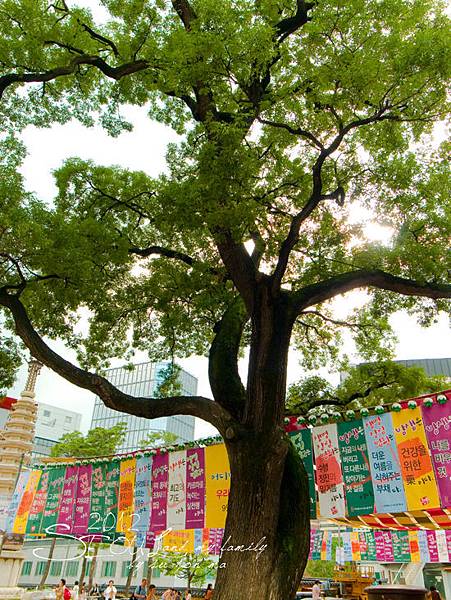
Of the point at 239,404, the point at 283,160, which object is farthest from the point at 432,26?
the point at 239,404

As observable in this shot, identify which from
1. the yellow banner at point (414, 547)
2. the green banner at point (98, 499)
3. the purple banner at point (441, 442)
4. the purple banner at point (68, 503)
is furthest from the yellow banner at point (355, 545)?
the purple banner at point (441, 442)

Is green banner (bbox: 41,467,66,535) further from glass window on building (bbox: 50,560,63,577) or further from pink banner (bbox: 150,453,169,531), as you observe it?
glass window on building (bbox: 50,560,63,577)

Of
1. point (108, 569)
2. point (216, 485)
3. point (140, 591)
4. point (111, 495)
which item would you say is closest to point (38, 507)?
point (111, 495)

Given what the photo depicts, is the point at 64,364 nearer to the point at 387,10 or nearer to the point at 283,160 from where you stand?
the point at 283,160

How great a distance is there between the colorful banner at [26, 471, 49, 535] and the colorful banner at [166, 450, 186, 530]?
3.48 metres

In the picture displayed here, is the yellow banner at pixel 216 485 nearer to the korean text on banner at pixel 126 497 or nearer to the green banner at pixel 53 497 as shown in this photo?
the korean text on banner at pixel 126 497

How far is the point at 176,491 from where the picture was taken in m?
8.12

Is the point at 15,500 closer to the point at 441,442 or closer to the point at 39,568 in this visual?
the point at 441,442

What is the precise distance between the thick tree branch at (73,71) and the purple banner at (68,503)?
7.55 m

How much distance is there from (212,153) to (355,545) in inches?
473

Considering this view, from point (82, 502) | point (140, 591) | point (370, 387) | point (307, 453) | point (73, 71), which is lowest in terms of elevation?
point (140, 591)

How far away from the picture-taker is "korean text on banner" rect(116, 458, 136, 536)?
8492mm

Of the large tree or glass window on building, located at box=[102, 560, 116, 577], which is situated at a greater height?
the large tree

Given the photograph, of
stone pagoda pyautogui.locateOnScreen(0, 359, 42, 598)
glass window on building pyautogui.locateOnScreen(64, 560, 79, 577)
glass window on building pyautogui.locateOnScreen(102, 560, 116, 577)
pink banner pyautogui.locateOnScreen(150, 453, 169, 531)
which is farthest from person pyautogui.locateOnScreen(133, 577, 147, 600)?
glass window on building pyautogui.locateOnScreen(102, 560, 116, 577)
